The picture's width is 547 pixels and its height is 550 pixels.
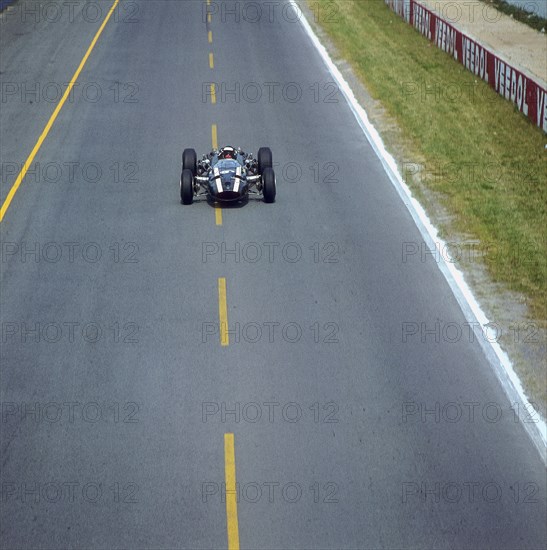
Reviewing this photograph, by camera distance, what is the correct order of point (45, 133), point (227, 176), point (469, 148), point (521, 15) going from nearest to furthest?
1. point (227, 176)
2. point (469, 148)
3. point (45, 133)
4. point (521, 15)

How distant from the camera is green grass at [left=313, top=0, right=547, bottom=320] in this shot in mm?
18078

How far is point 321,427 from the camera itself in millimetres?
12891

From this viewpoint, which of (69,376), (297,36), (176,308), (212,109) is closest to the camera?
(69,376)

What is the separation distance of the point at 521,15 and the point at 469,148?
21.2 m

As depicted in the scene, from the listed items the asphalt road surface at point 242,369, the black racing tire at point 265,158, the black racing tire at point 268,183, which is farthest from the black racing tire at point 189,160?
the black racing tire at point 268,183

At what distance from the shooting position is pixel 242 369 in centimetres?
1432

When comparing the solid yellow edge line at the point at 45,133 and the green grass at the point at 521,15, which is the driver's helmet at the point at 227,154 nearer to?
the solid yellow edge line at the point at 45,133

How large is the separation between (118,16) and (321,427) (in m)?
33.2

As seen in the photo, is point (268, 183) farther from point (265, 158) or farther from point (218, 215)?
point (218, 215)

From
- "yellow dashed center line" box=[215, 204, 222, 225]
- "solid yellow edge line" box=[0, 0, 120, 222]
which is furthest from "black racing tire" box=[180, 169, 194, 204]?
"solid yellow edge line" box=[0, 0, 120, 222]

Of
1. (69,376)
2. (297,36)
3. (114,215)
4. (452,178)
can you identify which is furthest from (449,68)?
(69,376)

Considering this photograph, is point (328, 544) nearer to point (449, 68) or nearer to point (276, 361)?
point (276, 361)

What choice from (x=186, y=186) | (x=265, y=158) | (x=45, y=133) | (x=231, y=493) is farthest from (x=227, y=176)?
(x=231, y=493)

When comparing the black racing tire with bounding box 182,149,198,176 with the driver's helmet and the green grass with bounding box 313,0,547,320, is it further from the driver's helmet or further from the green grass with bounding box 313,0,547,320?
the green grass with bounding box 313,0,547,320
